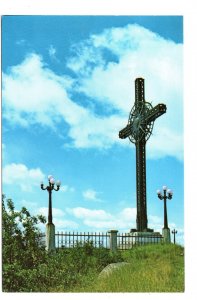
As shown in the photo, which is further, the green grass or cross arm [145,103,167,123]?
cross arm [145,103,167,123]

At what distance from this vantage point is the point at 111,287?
1083 centimetres

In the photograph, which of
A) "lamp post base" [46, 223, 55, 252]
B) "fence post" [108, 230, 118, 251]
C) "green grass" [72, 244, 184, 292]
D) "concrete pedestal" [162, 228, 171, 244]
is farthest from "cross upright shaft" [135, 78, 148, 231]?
"lamp post base" [46, 223, 55, 252]

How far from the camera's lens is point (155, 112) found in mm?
12156

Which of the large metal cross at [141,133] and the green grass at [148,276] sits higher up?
the large metal cross at [141,133]

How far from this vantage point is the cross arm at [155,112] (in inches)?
458

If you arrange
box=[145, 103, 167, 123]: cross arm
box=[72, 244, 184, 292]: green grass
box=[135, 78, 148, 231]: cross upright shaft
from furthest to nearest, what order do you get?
box=[135, 78, 148, 231]: cross upright shaft, box=[145, 103, 167, 123]: cross arm, box=[72, 244, 184, 292]: green grass

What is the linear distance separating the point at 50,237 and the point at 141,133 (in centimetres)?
235

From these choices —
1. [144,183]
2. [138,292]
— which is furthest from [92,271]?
[144,183]

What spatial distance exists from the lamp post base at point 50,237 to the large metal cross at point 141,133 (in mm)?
1569

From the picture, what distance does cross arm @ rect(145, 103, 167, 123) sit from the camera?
38.1ft

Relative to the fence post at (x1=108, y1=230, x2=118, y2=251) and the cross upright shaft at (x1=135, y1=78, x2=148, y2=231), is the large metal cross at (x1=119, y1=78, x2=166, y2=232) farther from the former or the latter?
the fence post at (x1=108, y1=230, x2=118, y2=251)

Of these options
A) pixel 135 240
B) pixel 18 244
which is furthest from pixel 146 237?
pixel 18 244

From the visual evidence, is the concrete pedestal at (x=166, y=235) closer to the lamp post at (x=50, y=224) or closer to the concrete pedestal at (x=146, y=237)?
the concrete pedestal at (x=146, y=237)

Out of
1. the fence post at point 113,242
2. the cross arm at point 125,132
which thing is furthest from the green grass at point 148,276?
the cross arm at point 125,132
